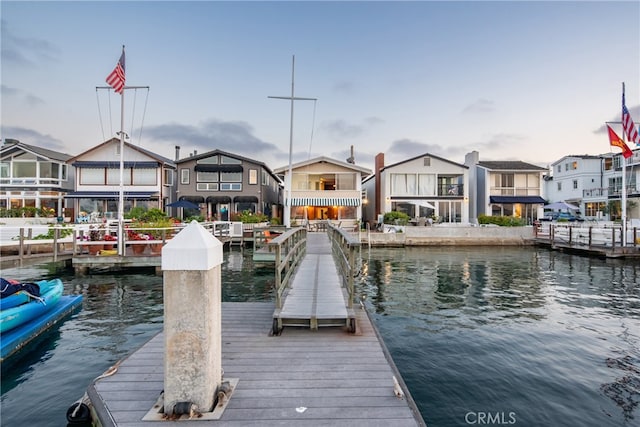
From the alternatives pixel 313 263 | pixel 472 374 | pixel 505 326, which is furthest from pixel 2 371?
pixel 505 326

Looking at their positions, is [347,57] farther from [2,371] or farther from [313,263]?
[2,371]

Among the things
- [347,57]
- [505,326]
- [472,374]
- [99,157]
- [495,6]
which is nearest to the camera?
[472,374]

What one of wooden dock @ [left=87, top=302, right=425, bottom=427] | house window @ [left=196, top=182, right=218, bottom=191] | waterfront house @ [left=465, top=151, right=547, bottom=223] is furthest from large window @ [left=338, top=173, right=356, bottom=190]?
wooden dock @ [left=87, top=302, right=425, bottom=427]

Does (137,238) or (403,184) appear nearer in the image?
(137,238)

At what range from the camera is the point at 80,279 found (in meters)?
13.5

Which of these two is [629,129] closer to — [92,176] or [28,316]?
[28,316]

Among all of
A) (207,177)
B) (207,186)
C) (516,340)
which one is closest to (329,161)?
(207,177)

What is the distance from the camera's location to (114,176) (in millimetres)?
31359

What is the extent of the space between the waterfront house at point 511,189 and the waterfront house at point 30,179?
→ 4261 centimetres

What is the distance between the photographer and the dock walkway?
5582mm

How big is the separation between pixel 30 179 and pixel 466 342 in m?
39.1

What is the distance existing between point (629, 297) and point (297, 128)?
2397 cm

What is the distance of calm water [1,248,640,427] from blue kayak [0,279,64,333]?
0.64 meters

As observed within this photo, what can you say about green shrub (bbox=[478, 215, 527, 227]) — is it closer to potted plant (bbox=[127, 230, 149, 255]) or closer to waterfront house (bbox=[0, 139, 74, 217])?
potted plant (bbox=[127, 230, 149, 255])
